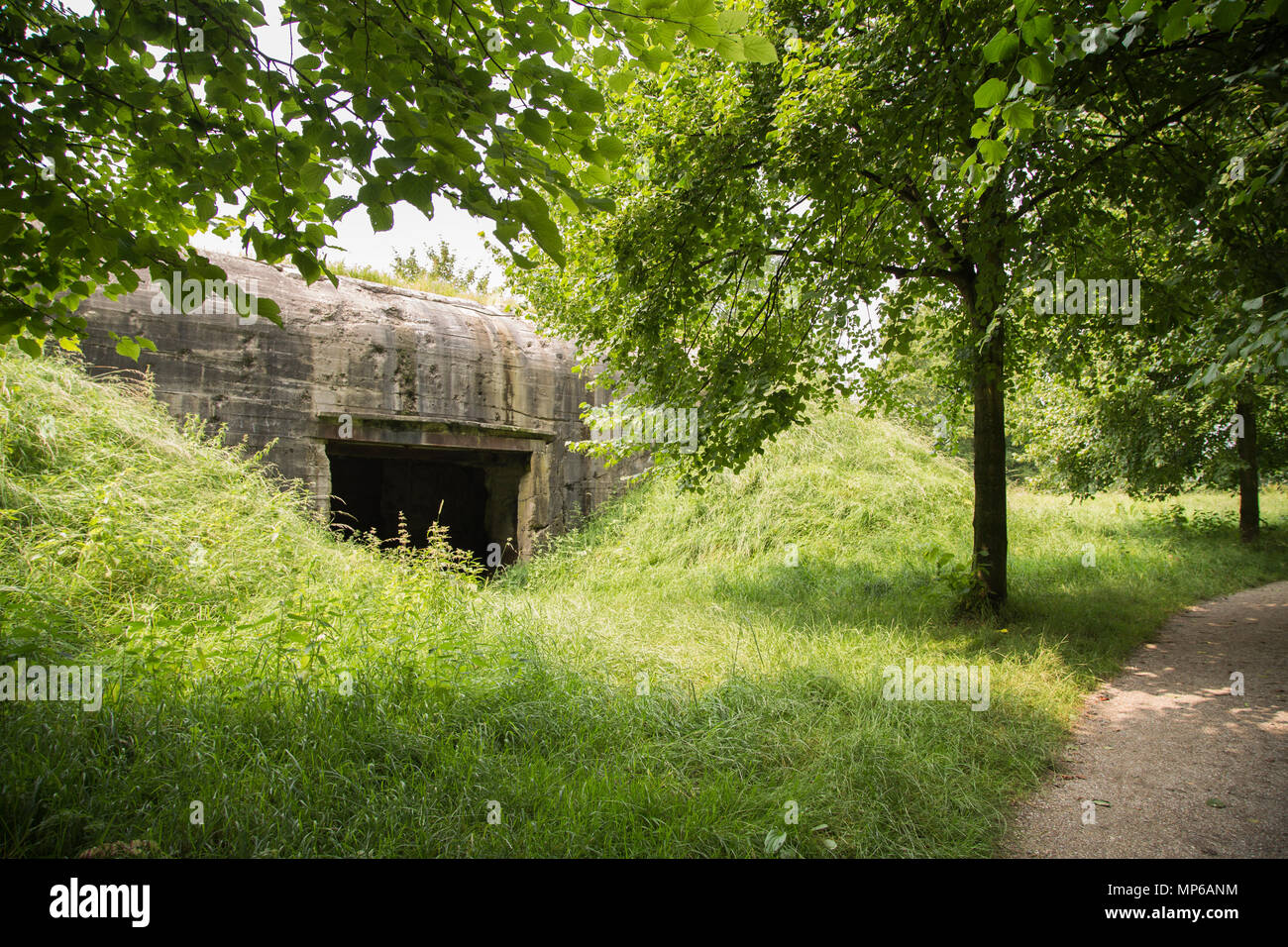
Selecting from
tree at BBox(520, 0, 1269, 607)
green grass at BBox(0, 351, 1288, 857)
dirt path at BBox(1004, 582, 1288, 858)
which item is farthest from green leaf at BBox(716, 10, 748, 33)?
dirt path at BBox(1004, 582, 1288, 858)

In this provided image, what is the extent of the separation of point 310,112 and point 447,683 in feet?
11.0

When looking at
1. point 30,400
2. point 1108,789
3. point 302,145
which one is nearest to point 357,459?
point 30,400

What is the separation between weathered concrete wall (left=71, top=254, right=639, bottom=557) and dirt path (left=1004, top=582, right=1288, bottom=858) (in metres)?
9.60

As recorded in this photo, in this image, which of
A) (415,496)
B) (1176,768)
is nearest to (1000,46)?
(1176,768)

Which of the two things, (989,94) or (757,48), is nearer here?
(757,48)

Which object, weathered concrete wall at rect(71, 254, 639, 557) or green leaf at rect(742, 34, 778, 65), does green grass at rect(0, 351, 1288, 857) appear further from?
green leaf at rect(742, 34, 778, 65)

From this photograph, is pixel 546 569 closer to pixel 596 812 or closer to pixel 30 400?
pixel 30 400


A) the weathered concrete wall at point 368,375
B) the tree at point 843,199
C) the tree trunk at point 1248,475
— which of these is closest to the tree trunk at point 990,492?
the tree at point 843,199

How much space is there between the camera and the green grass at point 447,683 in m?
3.04

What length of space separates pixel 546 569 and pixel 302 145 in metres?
9.44

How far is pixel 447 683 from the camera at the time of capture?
4.37 metres

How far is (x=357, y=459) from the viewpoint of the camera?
17.5 meters

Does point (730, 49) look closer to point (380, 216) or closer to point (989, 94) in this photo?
point (989, 94)

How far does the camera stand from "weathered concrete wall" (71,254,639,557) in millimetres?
9406
